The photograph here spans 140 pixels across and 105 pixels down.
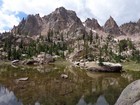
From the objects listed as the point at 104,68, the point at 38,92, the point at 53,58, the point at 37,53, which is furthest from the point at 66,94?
the point at 37,53

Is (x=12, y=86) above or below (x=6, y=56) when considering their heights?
below

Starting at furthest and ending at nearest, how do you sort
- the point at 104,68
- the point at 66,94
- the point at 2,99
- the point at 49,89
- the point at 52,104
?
the point at 104,68 < the point at 49,89 < the point at 66,94 < the point at 2,99 < the point at 52,104

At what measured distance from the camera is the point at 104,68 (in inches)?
4075

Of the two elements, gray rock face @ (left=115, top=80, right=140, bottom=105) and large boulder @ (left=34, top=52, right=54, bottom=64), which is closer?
gray rock face @ (left=115, top=80, right=140, bottom=105)

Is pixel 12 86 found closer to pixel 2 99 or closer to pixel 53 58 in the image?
pixel 2 99

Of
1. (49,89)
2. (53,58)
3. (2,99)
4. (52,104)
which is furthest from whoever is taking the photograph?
(53,58)

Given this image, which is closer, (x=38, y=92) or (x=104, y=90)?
(x=38, y=92)

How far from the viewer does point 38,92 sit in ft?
171

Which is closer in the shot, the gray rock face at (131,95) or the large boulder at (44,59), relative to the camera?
the gray rock face at (131,95)

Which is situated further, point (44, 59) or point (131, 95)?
point (44, 59)

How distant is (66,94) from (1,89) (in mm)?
14429

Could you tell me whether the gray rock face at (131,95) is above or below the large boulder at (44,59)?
below

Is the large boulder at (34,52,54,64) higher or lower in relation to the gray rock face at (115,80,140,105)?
higher

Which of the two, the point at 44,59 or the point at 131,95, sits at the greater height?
the point at 44,59
